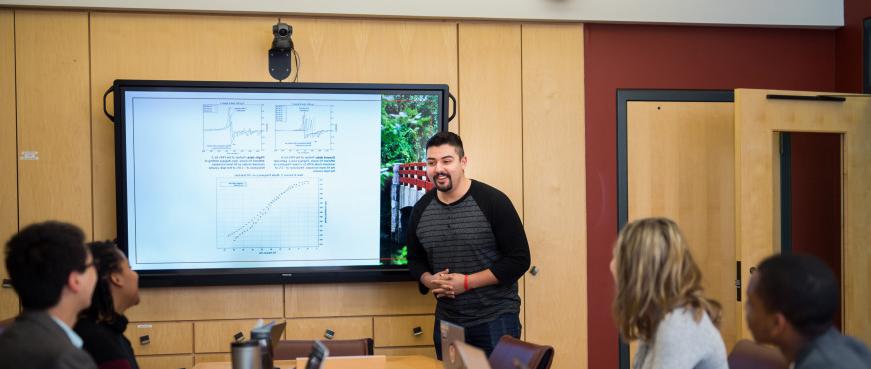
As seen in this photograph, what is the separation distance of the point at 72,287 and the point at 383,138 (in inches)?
115

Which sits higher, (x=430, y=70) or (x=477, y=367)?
(x=430, y=70)

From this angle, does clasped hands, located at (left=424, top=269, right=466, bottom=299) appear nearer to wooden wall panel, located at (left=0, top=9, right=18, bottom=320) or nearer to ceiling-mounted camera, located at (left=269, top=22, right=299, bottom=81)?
ceiling-mounted camera, located at (left=269, top=22, right=299, bottom=81)

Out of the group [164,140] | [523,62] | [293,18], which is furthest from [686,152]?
[164,140]

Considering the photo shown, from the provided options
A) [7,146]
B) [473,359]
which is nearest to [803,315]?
[473,359]

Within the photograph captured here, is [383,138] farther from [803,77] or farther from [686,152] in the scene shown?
[803,77]

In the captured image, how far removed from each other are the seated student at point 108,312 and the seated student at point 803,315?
2035 mm

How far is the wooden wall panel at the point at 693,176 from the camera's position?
557cm

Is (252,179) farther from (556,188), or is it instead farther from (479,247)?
(556,188)

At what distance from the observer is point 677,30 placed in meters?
5.64

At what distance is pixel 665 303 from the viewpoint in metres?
2.58

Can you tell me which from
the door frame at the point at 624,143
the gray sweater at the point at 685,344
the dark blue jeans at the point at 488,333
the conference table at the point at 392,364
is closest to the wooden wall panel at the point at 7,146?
the conference table at the point at 392,364

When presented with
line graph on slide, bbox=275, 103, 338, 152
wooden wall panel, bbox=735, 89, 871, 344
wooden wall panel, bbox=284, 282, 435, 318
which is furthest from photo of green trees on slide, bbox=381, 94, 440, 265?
wooden wall panel, bbox=735, 89, 871, 344

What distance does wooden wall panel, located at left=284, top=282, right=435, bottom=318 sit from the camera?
5.16 metres

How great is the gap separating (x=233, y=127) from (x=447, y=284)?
1.63 metres
